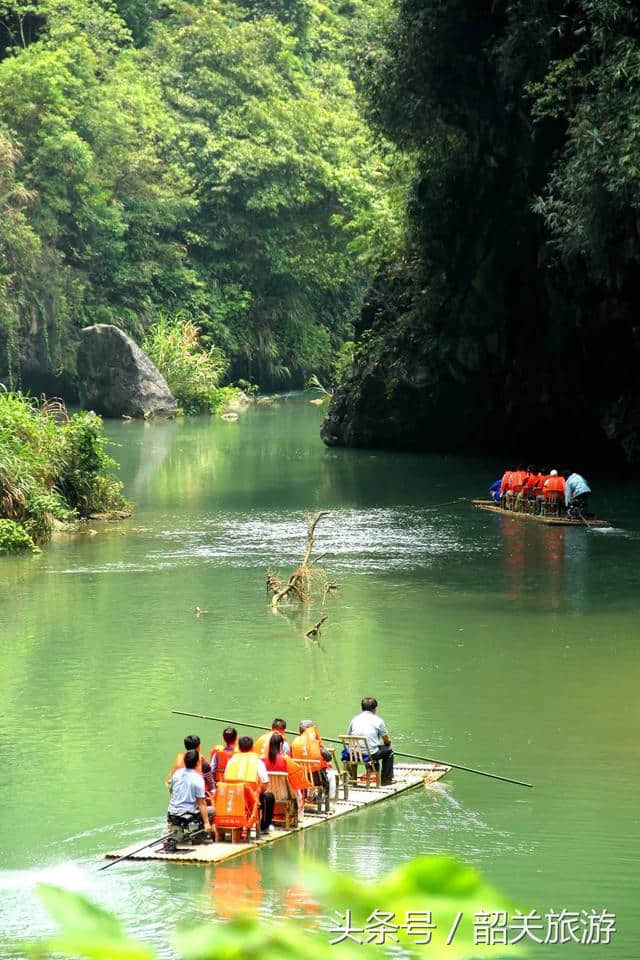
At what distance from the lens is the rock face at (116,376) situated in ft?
171

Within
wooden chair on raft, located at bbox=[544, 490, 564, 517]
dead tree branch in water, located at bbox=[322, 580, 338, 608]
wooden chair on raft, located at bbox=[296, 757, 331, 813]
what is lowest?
wooden chair on raft, located at bbox=[296, 757, 331, 813]

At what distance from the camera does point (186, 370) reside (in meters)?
55.9

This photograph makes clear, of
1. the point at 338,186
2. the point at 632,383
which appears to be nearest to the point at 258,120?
the point at 338,186

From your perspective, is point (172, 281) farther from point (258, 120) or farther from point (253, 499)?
point (253, 499)

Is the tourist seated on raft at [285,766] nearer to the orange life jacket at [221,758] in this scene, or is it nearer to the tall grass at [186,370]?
the orange life jacket at [221,758]

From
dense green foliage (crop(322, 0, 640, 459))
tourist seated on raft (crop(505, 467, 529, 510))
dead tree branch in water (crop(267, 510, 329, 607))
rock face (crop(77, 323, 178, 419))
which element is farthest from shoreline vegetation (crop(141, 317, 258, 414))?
dead tree branch in water (crop(267, 510, 329, 607))

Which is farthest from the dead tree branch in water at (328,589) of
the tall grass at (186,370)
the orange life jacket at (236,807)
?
the tall grass at (186,370)

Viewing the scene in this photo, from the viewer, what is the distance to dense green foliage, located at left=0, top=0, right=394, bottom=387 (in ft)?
185

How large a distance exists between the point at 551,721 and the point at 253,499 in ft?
57.4

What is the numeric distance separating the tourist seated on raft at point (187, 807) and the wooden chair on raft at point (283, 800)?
0.59 meters

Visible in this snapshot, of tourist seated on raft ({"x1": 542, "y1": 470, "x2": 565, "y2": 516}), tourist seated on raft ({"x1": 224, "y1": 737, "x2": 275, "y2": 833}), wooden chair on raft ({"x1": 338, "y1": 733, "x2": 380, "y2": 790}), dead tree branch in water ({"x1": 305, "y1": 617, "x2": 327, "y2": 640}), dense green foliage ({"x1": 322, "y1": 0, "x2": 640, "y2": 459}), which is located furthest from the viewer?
Answer: tourist seated on raft ({"x1": 542, "y1": 470, "x2": 565, "y2": 516})

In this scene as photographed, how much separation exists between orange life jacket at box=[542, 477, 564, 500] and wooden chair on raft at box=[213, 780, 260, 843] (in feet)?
58.5

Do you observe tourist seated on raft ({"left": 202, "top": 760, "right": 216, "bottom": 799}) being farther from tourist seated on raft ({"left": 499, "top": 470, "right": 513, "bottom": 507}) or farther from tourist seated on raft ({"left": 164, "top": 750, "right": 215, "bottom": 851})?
tourist seated on raft ({"left": 499, "top": 470, "right": 513, "bottom": 507})

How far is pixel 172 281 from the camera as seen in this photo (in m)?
61.1
